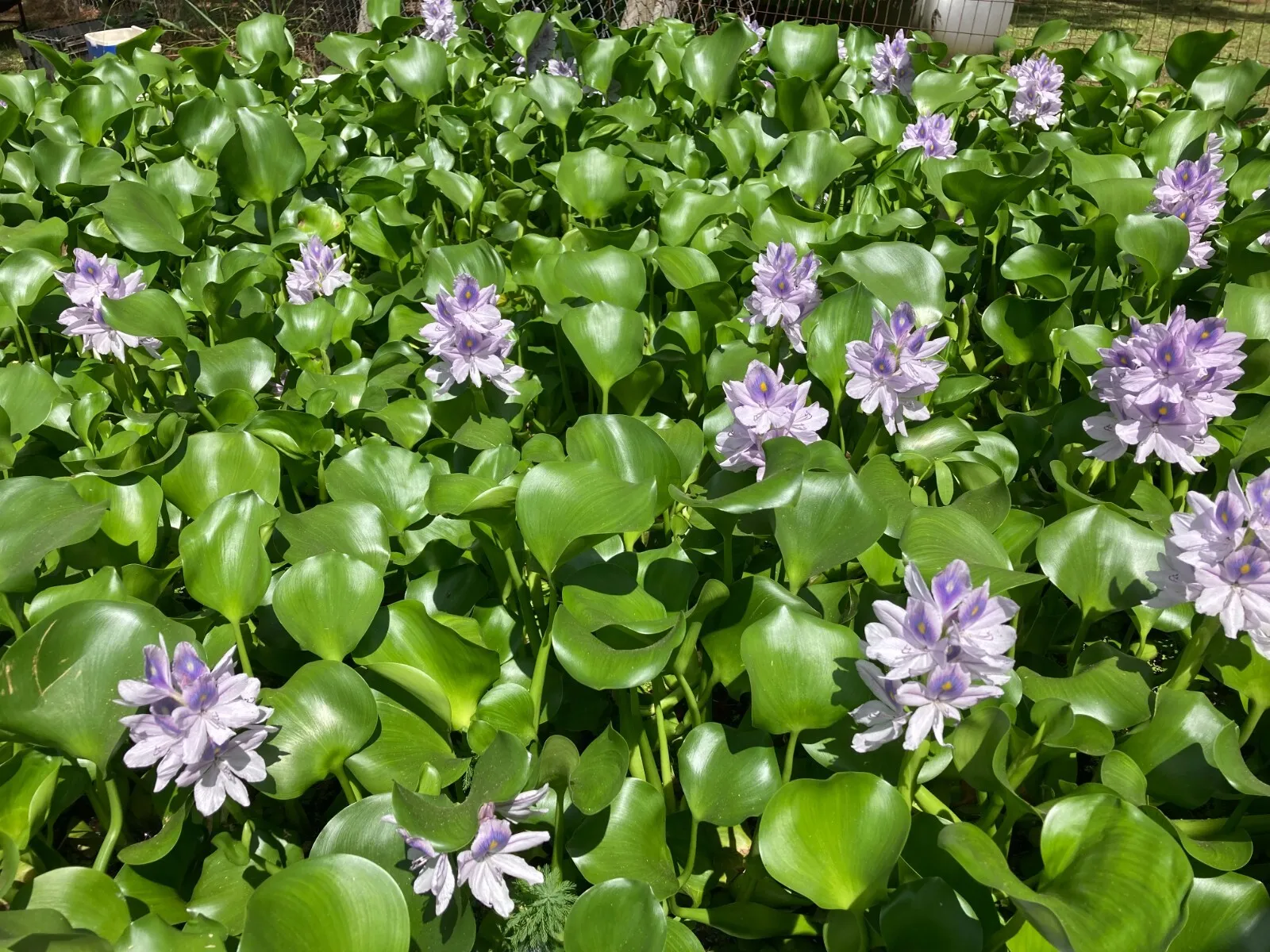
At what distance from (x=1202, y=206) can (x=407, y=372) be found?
1778mm

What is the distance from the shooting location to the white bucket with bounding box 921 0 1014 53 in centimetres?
877

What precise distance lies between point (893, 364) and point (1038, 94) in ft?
7.66

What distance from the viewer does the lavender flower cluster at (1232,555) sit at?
124cm

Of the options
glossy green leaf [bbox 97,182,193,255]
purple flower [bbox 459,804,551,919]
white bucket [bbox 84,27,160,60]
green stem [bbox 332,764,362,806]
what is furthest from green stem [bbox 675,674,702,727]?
white bucket [bbox 84,27,160,60]

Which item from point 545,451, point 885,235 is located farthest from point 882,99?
point 545,451

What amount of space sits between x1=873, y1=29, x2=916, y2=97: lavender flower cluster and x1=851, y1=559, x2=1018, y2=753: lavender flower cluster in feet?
9.97

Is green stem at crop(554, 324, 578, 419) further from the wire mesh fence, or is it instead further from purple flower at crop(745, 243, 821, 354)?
the wire mesh fence

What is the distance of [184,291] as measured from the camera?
2615 millimetres

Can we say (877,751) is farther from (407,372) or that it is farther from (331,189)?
(331,189)

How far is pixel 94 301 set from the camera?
2.26 m

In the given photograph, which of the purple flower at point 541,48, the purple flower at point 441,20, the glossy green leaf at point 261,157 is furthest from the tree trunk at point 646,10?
the glossy green leaf at point 261,157

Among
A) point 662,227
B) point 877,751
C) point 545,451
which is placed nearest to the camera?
point 877,751

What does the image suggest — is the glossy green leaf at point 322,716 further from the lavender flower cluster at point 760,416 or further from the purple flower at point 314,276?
the purple flower at point 314,276

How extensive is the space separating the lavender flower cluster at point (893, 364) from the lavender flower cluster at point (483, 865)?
3.07 feet
